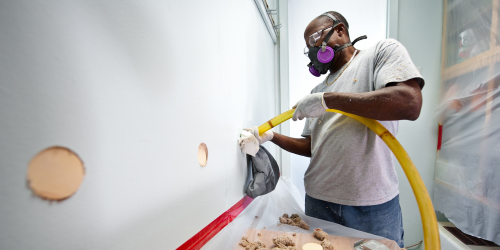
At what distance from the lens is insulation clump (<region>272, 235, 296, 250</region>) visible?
545 millimetres

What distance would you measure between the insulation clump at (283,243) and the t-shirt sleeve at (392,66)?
58 centimetres

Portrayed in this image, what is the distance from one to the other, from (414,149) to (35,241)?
2025mm

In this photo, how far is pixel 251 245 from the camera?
1.83ft

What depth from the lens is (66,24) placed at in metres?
0.23

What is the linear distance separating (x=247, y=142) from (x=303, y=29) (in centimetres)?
134

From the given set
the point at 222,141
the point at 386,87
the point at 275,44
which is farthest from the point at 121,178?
the point at 275,44

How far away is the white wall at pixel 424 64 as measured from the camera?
1.49 metres

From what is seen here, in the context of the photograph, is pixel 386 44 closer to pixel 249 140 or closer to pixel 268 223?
pixel 249 140

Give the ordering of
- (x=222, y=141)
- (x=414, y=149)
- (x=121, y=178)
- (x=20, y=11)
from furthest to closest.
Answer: (x=414, y=149), (x=222, y=141), (x=121, y=178), (x=20, y=11)

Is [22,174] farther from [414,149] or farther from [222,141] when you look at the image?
[414,149]

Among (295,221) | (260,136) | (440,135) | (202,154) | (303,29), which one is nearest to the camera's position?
(202,154)

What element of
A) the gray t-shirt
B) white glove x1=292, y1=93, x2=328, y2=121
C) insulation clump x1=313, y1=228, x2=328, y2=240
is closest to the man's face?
the gray t-shirt

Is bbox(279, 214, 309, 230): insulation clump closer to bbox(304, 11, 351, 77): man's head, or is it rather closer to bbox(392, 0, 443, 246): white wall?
bbox(304, 11, 351, 77): man's head

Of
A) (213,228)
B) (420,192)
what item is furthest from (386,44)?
(213,228)
